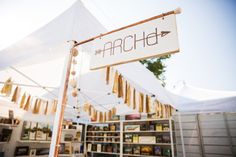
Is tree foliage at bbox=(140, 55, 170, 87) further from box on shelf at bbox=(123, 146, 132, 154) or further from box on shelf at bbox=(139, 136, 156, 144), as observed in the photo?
box on shelf at bbox=(123, 146, 132, 154)

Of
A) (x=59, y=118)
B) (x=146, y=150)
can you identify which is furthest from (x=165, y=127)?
(x=59, y=118)

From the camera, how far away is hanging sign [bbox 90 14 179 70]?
103 centimetres

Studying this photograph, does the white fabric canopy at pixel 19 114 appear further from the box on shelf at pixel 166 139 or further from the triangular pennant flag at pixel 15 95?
the box on shelf at pixel 166 139

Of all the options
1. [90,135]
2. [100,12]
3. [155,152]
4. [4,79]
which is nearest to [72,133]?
[90,135]

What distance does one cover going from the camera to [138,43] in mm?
1146

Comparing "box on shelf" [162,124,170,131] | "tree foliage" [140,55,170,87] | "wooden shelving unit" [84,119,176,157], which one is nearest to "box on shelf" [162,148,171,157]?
"wooden shelving unit" [84,119,176,157]

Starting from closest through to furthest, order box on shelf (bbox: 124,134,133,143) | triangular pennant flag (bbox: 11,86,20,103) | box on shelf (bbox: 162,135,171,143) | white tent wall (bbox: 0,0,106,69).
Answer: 1. white tent wall (bbox: 0,0,106,69)
2. triangular pennant flag (bbox: 11,86,20,103)
3. box on shelf (bbox: 162,135,171,143)
4. box on shelf (bbox: 124,134,133,143)

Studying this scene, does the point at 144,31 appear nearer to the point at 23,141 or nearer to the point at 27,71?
the point at 27,71

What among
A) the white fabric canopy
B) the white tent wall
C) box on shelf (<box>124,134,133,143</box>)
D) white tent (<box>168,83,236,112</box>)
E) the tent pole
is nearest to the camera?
the tent pole

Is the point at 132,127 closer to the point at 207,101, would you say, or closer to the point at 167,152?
the point at 167,152

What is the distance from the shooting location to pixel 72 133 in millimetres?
6254

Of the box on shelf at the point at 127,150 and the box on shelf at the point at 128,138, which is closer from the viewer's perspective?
the box on shelf at the point at 127,150

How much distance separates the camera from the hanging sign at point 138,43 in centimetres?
103

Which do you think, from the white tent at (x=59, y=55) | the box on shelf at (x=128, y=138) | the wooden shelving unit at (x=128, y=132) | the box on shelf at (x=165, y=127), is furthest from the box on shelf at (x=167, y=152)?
the white tent at (x=59, y=55)
